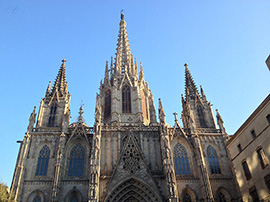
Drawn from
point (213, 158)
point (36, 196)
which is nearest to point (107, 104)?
point (36, 196)

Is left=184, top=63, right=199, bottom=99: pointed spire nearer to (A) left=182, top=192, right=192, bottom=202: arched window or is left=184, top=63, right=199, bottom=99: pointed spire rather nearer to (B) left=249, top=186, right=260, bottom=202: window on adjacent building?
(A) left=182, top=192, right=192, bottom=202: arched window

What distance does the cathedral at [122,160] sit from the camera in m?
25.9

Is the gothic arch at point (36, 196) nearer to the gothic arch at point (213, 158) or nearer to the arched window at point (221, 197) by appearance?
the arched window at point (221, 197)

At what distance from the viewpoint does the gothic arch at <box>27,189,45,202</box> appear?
25.6 metres

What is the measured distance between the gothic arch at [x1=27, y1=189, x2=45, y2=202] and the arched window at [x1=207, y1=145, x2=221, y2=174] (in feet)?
61.2

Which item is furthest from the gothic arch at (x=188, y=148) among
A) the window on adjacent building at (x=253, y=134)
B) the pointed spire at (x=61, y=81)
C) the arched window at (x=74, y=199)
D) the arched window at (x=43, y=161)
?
the pointed spire at (x=61, y=81)

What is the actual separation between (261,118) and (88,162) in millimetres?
18298

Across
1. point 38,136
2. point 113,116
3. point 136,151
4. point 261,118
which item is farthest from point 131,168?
point 261,118

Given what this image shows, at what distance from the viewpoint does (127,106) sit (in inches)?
1467

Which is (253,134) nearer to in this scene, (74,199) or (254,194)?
(254,194)

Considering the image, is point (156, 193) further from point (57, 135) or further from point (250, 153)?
point (57, 135)

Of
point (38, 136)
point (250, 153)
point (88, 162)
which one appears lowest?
point (250, 153)

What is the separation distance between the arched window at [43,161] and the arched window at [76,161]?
2.61 metres

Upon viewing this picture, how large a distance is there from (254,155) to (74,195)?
59.7 feet
